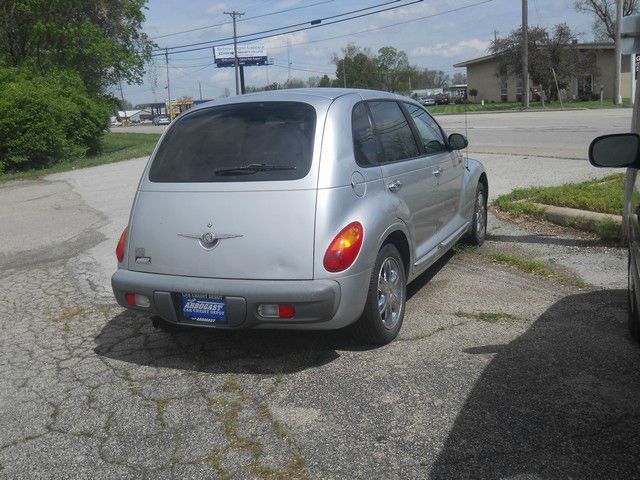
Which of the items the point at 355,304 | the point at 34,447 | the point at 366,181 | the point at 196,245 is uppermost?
the point at 366,181

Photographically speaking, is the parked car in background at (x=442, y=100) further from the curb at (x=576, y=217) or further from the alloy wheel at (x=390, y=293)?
the alloy wheel at (x=390, y=293)

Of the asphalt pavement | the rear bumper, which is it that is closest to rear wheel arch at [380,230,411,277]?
the asphalt pavement

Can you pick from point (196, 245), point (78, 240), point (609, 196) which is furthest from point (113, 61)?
point (196, 245)

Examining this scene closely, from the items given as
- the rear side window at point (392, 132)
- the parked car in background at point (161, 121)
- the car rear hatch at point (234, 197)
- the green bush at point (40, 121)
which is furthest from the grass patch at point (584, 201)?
the parked car in background at point (161, 121)

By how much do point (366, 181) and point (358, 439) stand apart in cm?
175

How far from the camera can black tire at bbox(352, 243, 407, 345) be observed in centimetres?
422

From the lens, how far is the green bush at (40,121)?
19.6m

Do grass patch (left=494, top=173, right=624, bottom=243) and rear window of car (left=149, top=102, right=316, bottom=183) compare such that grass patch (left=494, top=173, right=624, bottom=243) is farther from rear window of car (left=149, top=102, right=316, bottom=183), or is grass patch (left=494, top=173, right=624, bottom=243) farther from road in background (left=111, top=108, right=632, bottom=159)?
rear window of car (left=149, top=102, right=316, bottom=183)

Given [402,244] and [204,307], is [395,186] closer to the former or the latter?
[402,244]

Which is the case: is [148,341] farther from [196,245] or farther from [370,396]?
[370,396]

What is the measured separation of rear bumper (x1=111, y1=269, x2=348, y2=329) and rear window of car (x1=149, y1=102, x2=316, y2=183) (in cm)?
68

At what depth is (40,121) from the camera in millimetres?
20141

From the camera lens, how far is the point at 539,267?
20.1 ft

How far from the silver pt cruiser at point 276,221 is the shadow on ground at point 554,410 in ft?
3.11
